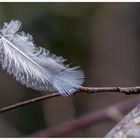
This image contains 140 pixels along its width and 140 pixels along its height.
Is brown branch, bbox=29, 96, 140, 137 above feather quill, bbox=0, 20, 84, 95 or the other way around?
the other way around

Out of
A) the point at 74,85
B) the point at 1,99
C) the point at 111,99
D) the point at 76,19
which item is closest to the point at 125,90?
the point at 74,85

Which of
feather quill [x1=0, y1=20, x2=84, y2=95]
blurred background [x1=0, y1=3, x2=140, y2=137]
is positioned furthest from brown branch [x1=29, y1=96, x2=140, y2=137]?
feather quill [x1=0, y1=20, x2=84, y2=95]

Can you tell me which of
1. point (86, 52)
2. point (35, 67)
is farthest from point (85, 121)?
point (35, 67)

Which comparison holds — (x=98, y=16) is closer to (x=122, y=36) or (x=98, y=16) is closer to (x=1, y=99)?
(x=122, y=36)

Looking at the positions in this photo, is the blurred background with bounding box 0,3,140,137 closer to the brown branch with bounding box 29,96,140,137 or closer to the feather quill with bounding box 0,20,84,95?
the brown branch with bounding box 29,96,140,137

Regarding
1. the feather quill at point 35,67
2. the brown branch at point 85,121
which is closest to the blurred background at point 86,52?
the brown branch at point 85,121

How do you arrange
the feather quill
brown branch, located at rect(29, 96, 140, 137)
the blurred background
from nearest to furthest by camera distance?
the feather quill
brown branch, located at rect(29, 96, 140, 137)
the blurred background

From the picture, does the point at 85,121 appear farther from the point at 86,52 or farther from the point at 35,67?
the point at 35,67
